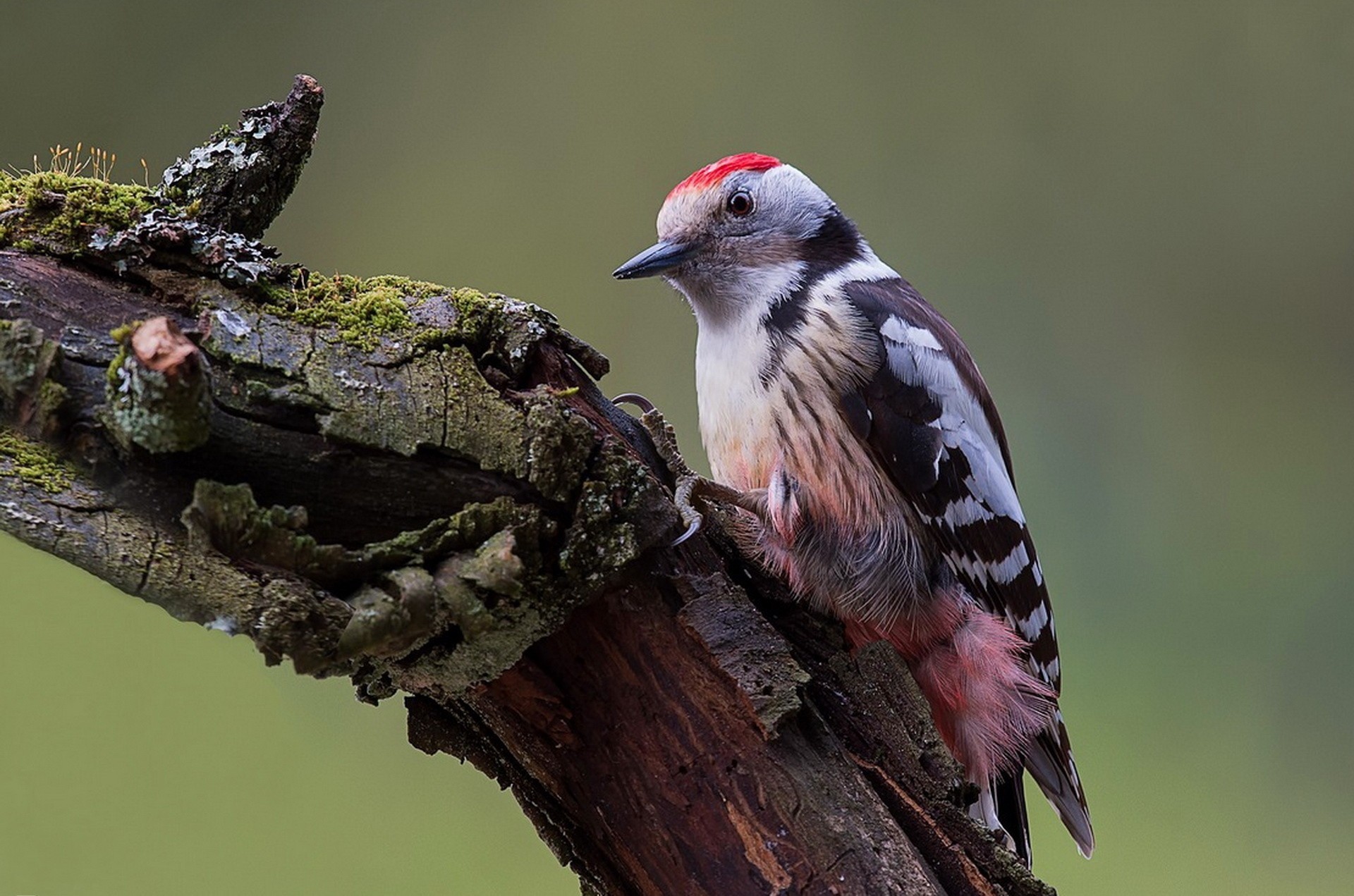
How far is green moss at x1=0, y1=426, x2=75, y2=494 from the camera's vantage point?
0.86 m

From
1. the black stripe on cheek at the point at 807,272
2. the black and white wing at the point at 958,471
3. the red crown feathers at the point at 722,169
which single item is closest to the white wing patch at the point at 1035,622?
the black and white wing at the point at 958,471

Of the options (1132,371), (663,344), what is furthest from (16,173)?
(1132,371)

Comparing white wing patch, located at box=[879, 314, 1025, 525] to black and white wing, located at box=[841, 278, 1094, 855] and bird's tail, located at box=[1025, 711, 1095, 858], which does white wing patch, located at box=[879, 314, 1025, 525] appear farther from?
bird's tail, located at box=[1025, 711, 1095, 858]

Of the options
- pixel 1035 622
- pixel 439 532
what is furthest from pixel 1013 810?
pixel 439 532

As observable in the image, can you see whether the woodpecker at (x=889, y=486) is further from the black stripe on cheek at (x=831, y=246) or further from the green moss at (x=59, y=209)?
the green moss at (x=59, y=209)

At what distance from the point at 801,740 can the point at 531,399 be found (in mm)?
388

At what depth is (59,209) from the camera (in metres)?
0.97

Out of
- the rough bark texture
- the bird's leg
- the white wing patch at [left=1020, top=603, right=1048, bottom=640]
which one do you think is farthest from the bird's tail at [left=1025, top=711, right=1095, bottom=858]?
the bird's leg

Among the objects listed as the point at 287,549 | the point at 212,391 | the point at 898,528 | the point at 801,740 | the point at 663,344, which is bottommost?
the point at 801,740

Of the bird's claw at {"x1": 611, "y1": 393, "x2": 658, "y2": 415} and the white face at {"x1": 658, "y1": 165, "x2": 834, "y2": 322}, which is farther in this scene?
the white face at {"x1": 658, "y1": 165, "x2": 834, "y2": 322}

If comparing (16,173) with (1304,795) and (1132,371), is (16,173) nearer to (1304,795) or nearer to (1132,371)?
(1132,371)

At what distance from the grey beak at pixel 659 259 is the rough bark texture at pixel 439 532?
1.89 ft

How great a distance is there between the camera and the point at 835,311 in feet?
5.06

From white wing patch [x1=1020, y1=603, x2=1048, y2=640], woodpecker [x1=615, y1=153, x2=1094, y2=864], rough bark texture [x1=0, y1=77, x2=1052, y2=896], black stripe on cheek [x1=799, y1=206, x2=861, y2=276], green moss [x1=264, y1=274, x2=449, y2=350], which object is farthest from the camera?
black stripe on cheek [x1=799, y1=206, x2=861, y2=276]
